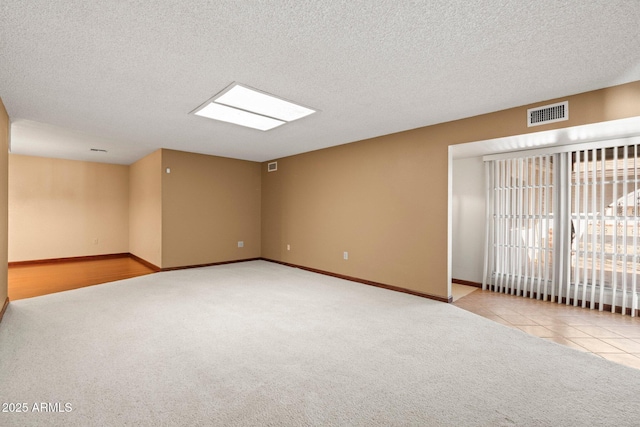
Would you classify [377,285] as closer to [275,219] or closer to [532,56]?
[275,219]

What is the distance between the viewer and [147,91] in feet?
10.2

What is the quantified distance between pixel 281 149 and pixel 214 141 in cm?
132

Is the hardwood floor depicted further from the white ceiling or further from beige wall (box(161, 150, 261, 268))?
the white ceiling

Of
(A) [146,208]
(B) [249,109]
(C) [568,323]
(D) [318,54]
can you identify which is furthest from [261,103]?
(A) [146,208]

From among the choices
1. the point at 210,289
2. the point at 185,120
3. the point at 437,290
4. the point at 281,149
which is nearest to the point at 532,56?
the point at 437,290

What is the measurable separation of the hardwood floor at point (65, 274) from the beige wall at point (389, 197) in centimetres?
333

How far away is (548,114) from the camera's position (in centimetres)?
328

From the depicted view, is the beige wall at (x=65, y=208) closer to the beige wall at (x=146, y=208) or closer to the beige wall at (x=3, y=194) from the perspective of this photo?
the beige wall at (x=146, y=208)

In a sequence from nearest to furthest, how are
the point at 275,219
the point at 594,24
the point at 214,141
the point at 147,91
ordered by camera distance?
the point at 594,24, the point at 147,91, the point at 214,141, the point at 275,219

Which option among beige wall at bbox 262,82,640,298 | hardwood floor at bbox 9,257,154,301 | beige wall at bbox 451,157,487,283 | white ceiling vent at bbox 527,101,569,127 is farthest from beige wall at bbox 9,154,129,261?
white ceiling vent at bbox 527,101,569,127

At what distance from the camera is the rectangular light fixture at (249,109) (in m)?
3.20

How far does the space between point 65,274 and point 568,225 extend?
28.4 ft

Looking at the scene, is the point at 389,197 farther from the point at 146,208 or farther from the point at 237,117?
the point at 146,208

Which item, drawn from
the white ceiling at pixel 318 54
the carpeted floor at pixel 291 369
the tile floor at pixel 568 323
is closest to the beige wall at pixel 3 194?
the white ceiling at pixel 318 54
